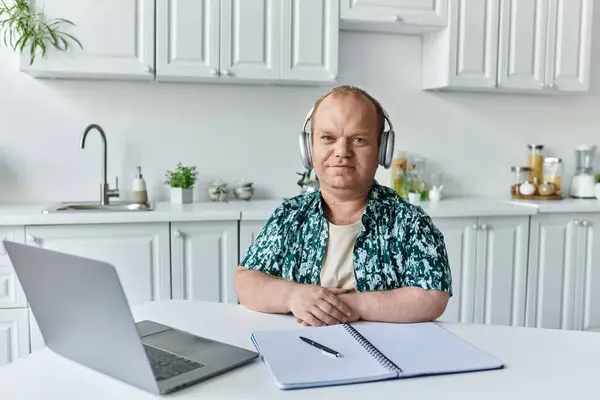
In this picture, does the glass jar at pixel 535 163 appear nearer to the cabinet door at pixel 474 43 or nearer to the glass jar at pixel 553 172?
the glass jar at pixel 553 172

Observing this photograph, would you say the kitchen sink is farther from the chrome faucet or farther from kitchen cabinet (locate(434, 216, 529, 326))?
kitchen cabinet (locate(434, 216, 529, 326))

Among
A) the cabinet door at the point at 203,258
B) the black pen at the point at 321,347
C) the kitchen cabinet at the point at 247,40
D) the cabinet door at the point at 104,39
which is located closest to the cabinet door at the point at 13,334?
the cabinet door at the point at 203,258

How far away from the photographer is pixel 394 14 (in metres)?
3.11

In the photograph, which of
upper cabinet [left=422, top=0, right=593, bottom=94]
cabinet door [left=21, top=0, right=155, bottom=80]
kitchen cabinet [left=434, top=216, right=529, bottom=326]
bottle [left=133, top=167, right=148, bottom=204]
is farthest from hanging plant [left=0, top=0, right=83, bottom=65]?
kitchen cabinet [left=434, top=216, right=529, bottom=326]

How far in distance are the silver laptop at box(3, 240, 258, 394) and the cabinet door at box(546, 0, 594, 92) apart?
292 centimetres

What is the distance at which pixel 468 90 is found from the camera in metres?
3.51

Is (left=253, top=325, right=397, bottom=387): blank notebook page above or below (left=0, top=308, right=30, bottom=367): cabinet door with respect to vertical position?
above

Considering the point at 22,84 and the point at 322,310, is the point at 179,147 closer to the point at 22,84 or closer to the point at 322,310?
the point at 22,84

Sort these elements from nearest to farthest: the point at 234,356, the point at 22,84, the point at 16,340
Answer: the point at 234,356, the point at 16,340, the point at 22,84

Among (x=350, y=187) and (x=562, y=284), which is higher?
(x=350, y=187)

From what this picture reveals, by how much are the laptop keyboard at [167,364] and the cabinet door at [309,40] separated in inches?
82.7

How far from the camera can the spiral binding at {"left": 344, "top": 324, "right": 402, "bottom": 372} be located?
1013 mm

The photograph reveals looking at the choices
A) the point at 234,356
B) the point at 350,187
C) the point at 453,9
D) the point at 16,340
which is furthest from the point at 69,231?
the point at 453,9

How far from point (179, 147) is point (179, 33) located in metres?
0.64
